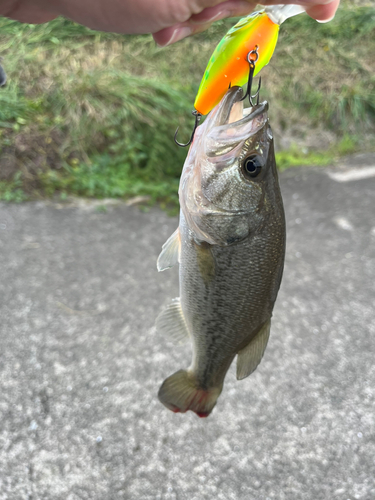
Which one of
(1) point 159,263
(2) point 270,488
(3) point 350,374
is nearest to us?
(1) point 159,263

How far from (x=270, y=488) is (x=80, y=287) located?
1.94m

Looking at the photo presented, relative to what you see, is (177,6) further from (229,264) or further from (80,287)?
(80,287)

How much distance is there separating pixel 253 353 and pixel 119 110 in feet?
10.7

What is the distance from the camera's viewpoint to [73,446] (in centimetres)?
229

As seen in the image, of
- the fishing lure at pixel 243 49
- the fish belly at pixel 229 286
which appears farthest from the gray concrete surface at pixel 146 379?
the fishing lure at pixel 243 49

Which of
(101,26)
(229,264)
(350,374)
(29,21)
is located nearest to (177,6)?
(101,26)

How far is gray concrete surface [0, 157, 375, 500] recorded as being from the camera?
224 cm

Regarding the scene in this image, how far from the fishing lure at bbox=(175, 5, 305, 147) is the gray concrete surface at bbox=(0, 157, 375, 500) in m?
2.06

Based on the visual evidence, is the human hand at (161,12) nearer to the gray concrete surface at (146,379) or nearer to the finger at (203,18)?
the finger at (203,18)

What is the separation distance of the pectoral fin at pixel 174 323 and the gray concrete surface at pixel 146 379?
1066mm

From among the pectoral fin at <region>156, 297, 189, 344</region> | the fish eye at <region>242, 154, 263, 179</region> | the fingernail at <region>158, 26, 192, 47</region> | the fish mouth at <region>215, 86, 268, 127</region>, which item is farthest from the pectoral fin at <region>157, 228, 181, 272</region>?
the fingernail at <region>158, 26, 192, 47</region>

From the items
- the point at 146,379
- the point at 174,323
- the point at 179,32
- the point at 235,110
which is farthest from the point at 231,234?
the point at 146,379

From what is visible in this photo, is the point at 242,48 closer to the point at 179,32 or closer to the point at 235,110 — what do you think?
the point at 235,110

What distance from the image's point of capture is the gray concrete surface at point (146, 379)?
7.35 feet
